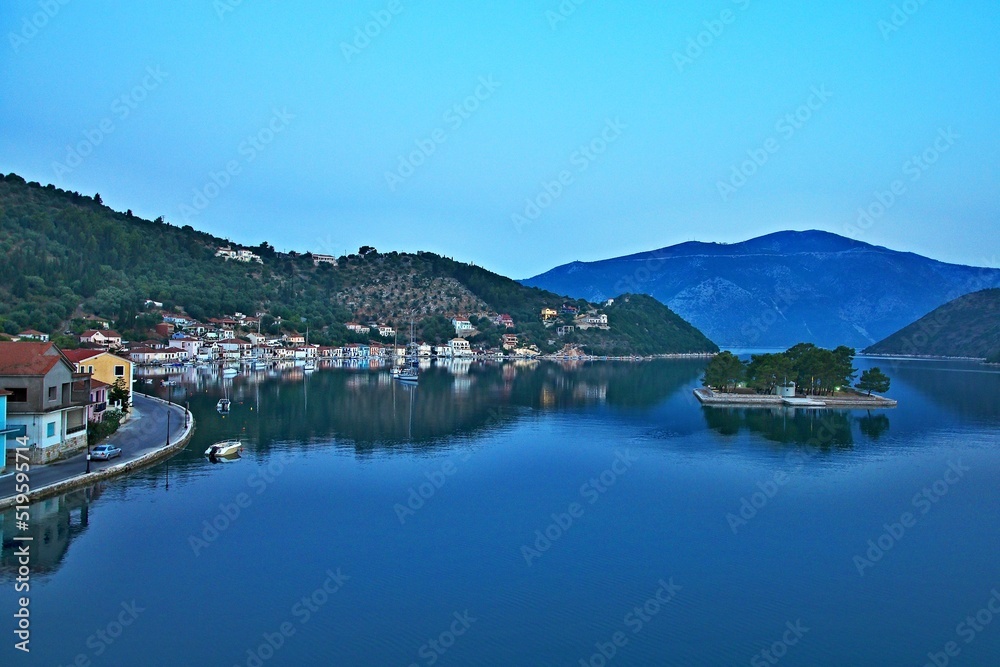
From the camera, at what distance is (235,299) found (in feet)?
285

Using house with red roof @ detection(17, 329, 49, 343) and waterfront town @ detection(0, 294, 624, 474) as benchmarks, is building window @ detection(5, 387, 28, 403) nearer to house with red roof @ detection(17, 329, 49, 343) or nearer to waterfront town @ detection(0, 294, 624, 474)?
waterfront town @ detection(0, 294, 624, 474)

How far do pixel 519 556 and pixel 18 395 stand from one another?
12605 millimetres

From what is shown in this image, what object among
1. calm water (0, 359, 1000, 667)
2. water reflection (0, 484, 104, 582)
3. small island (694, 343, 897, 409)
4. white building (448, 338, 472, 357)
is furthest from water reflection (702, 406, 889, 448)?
white building (448, 338, 472, 357)

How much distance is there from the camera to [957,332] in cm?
13700

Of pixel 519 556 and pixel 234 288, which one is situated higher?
pixel 234 288

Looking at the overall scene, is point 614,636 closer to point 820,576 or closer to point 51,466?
point 820,576

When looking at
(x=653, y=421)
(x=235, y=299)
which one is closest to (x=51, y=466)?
(x=653, y=421)

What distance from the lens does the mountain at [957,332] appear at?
129m

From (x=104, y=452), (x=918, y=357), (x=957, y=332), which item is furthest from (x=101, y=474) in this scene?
(x=957, y=332)

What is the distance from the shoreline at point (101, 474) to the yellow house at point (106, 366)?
5.06m

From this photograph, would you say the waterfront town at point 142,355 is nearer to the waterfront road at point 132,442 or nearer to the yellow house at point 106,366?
the yellow house at point 106,366

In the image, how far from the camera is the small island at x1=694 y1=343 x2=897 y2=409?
4319cm

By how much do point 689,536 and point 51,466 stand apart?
48.8ft

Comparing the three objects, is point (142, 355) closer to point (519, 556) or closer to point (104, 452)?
point (104, 452)
